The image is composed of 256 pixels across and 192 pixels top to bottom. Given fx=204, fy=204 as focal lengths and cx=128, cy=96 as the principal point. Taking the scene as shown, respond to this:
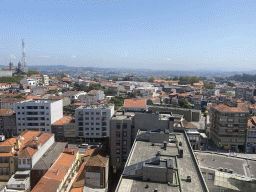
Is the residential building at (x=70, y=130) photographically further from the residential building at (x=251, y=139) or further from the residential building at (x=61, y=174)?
the residential building at (x=251, y=139)

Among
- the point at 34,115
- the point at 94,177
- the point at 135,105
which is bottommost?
the point at 94,177

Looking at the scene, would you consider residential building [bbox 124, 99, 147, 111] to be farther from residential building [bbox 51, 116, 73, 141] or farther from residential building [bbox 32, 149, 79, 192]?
residential building [bbox 32, 149, 79, 192]

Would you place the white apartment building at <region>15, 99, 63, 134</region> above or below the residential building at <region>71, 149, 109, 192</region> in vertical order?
above

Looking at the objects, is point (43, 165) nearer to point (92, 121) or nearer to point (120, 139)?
point (120, 139)

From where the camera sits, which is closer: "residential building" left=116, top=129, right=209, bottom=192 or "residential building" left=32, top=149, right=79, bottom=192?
"residential building" left=116, top=129, right=209, bottom=192

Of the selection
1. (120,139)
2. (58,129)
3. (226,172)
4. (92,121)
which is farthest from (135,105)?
(226,172)

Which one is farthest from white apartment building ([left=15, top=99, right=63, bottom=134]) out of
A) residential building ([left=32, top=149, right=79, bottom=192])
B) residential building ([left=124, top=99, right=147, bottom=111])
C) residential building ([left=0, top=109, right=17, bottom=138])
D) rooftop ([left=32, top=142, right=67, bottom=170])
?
residential building ([left=124, top=99, right=147, bottom=111])

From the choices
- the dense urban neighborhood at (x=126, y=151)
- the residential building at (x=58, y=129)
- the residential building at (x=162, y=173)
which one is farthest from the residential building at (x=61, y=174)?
the residential building at (x=58, y=129)
